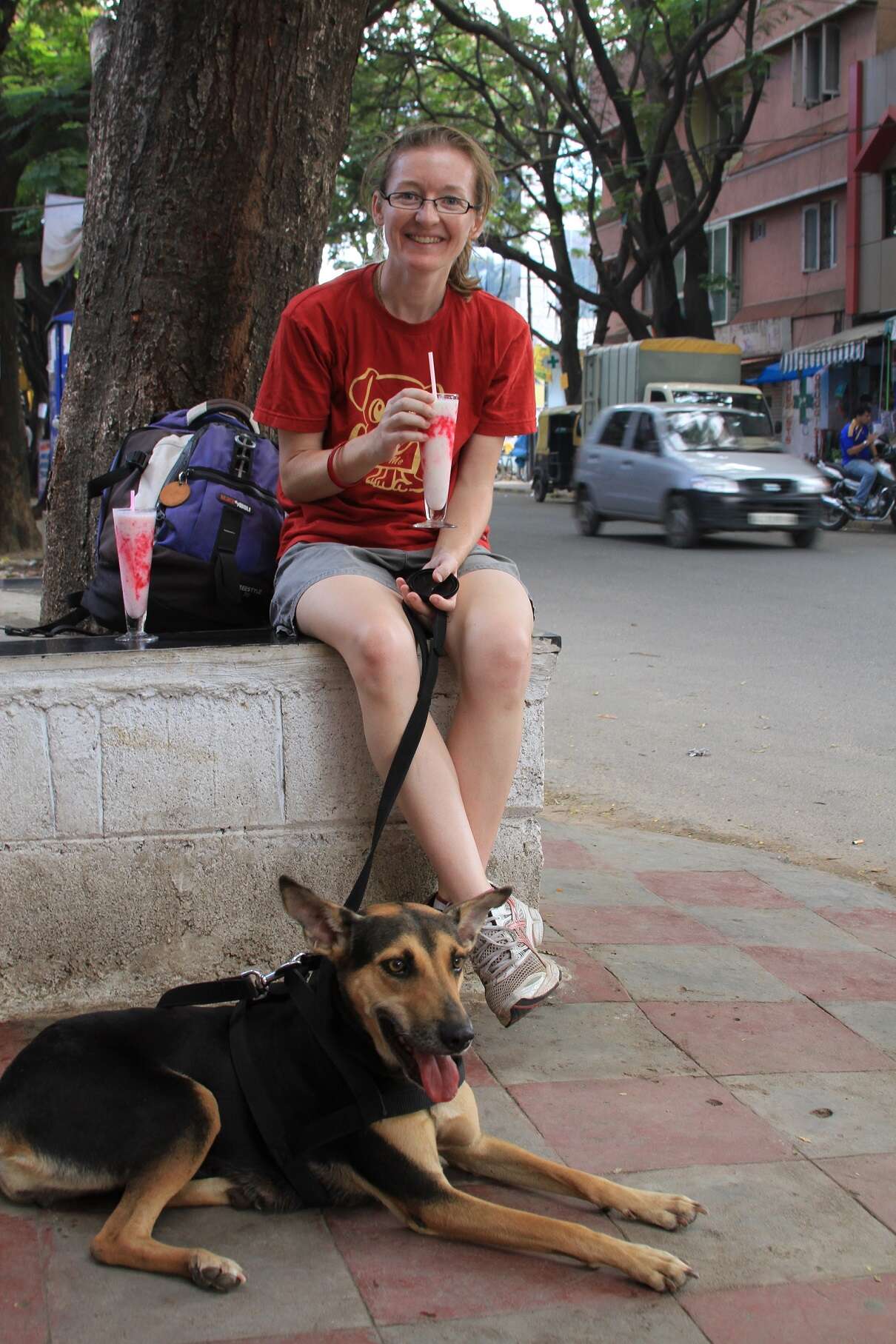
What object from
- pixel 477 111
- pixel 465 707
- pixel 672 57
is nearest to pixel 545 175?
pixel 477 111

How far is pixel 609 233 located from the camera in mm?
41812

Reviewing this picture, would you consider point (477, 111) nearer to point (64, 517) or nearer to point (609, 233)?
point (609, 233)

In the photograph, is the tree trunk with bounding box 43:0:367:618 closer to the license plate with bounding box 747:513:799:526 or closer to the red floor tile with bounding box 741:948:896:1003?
the red floor tile with bounding box 741:948:896:1003

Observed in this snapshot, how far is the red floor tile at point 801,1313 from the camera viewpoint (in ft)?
7.30

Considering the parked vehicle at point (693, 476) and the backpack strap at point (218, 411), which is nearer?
the backpack strap at point (218, 411)

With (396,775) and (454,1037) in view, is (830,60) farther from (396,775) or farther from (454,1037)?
(454,1037)

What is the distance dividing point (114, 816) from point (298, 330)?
1.30 meters

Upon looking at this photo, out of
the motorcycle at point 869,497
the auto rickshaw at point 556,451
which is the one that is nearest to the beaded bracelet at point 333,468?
the motorcycle at point 869,497

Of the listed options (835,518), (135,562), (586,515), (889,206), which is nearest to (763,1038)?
(135,562)

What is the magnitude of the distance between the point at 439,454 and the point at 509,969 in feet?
3.99

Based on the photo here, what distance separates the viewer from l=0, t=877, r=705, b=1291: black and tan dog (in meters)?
2.42

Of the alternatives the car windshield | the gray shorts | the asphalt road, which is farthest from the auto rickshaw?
the gray shorts

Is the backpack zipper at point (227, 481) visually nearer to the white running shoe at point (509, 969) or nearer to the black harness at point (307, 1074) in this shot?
the white running shoe at point (509, 969)

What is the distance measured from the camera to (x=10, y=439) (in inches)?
664
